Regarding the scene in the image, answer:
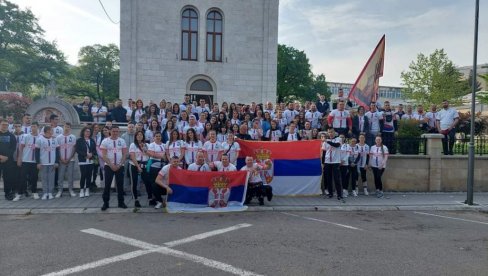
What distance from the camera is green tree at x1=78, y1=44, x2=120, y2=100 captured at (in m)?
62.1

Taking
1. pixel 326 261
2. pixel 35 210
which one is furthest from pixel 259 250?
pixel 35 210

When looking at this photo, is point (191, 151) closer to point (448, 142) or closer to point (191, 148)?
point (191, 148)

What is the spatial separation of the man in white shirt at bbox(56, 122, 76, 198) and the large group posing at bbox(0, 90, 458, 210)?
3cm

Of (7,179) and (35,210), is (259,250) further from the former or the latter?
(7,179)

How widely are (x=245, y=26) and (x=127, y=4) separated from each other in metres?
7.39

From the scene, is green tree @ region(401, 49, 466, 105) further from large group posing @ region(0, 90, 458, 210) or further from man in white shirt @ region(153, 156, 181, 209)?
man in white shirt @ region(153, 156, 181, 209)

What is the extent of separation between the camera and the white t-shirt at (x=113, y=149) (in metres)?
9.27

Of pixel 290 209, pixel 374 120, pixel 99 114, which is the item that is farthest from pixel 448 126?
pixel 99 114

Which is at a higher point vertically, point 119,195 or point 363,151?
point 363,151

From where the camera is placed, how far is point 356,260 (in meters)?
5.76

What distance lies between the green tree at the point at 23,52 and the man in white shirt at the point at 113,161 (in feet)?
133

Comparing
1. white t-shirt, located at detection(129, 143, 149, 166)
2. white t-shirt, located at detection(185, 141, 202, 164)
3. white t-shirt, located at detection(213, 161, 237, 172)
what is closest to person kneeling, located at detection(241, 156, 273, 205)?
white t-shirt, located at detection(213, 161, 237, 172)

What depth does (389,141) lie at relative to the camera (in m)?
12.8

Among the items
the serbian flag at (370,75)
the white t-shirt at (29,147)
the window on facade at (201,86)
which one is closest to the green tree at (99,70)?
the window on facade at (201,86)
